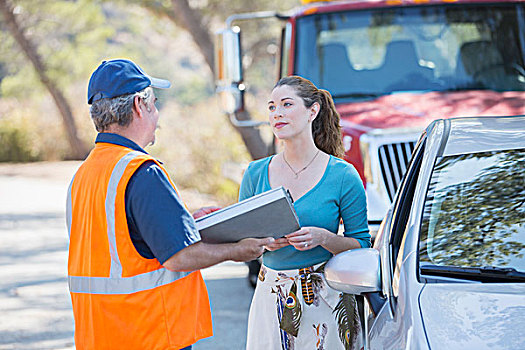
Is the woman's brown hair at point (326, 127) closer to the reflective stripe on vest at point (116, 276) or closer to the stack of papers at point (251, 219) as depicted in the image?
the stack of papers at point (251, 219)

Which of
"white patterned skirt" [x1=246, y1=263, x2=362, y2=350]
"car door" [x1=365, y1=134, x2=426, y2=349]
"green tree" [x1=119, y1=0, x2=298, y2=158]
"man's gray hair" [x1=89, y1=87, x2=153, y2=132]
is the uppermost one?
"green tree" [x1=119, y1=0, x2=298, y2=158]

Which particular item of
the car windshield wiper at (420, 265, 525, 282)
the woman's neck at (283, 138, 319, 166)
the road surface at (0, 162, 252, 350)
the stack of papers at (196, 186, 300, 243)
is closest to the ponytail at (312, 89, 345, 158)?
the woman's neck at (283, 138, 319, 166)

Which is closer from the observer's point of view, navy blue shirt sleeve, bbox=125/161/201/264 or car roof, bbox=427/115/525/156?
navy blue shirt sleeve, bbox=125/161/201/264

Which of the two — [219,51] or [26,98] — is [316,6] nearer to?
[219,51]

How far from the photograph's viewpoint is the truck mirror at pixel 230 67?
7.41 metres

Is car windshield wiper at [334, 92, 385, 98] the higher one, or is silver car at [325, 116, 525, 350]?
car windshield wiper at [334, 92, 385, 98]

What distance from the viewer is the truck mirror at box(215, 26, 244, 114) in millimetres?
7410

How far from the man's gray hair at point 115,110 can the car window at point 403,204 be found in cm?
114

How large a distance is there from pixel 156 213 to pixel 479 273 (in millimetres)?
1122

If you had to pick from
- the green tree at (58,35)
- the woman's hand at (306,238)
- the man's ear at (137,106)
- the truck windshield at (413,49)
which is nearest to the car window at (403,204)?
the woman's hand at (306,238)

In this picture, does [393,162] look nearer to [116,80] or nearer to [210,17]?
[116,80]

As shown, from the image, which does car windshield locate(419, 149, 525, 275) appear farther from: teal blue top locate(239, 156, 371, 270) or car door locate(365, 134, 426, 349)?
teal blue top locate(239, 156, 371, 270)

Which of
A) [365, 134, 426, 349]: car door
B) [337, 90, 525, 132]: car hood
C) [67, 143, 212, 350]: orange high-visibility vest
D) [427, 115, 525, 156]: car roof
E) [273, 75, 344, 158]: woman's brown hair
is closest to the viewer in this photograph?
[365, 134, 426, 349]: car door

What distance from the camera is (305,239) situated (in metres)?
3.29
